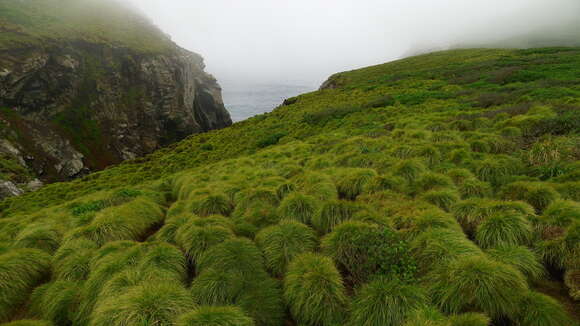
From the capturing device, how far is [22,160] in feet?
137

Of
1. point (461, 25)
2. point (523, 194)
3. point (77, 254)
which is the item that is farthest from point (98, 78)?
point (461, 25)

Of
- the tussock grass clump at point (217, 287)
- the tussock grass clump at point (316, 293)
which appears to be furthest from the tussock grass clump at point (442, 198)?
the tussock grass clump at point (217, 287)

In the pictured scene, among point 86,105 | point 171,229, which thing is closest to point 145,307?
point 171,229

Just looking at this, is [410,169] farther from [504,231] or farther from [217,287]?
[217,287]

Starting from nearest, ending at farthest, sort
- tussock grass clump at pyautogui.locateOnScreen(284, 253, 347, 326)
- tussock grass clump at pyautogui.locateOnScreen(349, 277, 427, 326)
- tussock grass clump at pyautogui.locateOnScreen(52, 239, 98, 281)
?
tussock grass clump at pyautogui.locateOnScreen(349, 277, 427, 326) → tussock grass clump at pyautogui.locateOnScreen(284, 253, 347, 326) → tussock grass clump at pyautogui.locateOnScreen(52, 239, 98, 281)

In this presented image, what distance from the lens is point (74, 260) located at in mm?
7008

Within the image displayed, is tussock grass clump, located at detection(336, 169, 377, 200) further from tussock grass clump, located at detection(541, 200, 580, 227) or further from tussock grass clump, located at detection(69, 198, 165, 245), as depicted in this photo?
tussock grass clump, located at detection(69, 198, 165, 245)

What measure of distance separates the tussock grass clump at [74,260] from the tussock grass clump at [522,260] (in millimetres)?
9641

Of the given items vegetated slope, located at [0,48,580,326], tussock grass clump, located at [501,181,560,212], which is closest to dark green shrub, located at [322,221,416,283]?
vegetated slope, located at [0,48,580,326]

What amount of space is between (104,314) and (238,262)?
2565 mm

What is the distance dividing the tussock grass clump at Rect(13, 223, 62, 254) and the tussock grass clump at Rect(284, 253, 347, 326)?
8481 mm

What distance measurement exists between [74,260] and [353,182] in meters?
8.74

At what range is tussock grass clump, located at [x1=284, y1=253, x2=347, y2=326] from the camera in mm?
4766

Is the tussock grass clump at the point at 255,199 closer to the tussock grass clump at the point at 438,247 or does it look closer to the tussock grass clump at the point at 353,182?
the tussock grass clump at the point at 353,182
